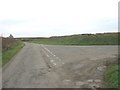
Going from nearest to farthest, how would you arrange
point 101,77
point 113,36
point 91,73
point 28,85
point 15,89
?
point 15,89 < point 28,85 < point 101,77 < point 91,73 < point 113,36

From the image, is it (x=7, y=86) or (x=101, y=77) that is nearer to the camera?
(x=7, y=86)

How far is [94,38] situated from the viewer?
197ft

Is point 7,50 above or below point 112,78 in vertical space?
below

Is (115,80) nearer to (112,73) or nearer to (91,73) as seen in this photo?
(112,73)

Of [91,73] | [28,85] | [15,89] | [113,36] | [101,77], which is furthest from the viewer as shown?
[113,36]

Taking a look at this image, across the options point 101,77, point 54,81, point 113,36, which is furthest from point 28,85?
point 113,36

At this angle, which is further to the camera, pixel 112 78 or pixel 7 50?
pixel 7 50

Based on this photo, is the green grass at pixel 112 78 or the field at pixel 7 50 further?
the field at pixel 7 50

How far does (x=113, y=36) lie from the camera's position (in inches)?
2276

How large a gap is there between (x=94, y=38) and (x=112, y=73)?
4761 cm

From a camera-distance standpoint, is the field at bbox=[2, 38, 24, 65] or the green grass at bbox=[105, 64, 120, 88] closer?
the green grass at bbox=[105, 64, 120, 88]

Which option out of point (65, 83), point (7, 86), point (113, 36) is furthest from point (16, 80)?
point (113, 36)

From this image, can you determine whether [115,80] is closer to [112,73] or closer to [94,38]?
[112,73]

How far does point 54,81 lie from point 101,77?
83.5 inches
